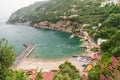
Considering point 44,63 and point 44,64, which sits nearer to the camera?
point 44,64

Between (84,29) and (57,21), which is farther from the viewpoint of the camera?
(57,21)

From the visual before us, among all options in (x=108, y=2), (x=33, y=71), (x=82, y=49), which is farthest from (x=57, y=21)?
(x=33, y=71)

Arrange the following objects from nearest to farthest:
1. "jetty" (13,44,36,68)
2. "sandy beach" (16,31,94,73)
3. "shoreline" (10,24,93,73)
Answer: "sandy beach" (16,31,94,73), "shoreline" (10,24,93,73), "jetty" (13,44,36,68)

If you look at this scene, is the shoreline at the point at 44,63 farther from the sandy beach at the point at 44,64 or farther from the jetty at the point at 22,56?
the jetty at the point at 22,56

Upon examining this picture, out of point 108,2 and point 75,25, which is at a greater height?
point 108,2

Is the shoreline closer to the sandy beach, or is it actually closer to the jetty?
the sandy beach

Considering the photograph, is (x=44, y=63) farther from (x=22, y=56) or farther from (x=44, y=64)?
(x=22, y=56)

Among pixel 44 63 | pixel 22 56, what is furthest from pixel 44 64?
pixel 22 56

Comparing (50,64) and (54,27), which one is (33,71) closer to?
(50,64)

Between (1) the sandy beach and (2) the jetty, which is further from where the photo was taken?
(2) the jetty

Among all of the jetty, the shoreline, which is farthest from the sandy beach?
the jetty

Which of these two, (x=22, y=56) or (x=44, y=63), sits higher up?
(x=22, y=56)
